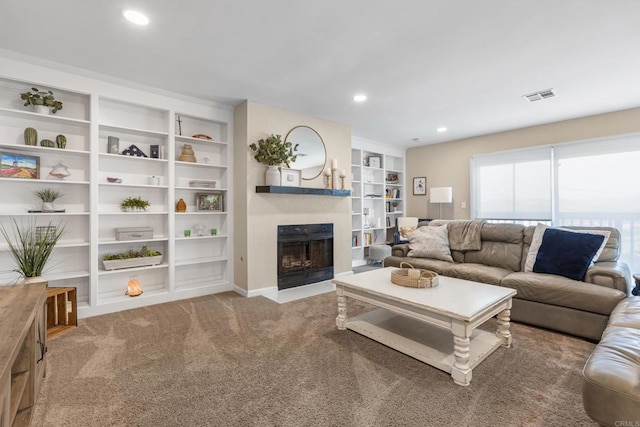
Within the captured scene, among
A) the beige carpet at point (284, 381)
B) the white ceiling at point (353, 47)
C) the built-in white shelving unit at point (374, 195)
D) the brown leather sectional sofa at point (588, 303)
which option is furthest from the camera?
the built-in white shelving unit at point (374, 195)

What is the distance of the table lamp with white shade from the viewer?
5641 mm

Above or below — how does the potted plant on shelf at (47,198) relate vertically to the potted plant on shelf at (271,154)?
below

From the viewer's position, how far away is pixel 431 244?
3826 millimetres

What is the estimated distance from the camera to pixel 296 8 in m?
2.06

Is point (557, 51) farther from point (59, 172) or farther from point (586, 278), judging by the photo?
point (59, 172)

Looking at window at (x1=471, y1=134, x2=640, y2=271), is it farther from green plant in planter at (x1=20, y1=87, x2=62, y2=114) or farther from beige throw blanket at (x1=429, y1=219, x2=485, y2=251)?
green plant in planter at (x1=20, y1=87, x2=62, y2=114)

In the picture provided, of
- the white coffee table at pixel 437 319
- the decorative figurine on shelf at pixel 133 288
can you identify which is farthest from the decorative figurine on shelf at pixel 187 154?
the white coffee table at pixel 437 319

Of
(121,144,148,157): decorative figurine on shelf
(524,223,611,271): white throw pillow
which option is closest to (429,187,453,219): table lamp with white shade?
(524,223,611,271): white throw pillow

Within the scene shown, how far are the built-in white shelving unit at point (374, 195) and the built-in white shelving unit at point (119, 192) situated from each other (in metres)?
2.61

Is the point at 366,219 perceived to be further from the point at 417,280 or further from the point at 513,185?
the point at 417,280

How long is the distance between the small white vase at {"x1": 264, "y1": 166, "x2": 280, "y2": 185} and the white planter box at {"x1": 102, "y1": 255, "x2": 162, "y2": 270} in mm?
1595

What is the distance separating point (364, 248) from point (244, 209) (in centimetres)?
298

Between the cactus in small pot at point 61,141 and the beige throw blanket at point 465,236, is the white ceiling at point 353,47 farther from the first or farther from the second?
the beige throw blanket at point 465,236

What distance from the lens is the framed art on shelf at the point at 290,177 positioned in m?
3.99
